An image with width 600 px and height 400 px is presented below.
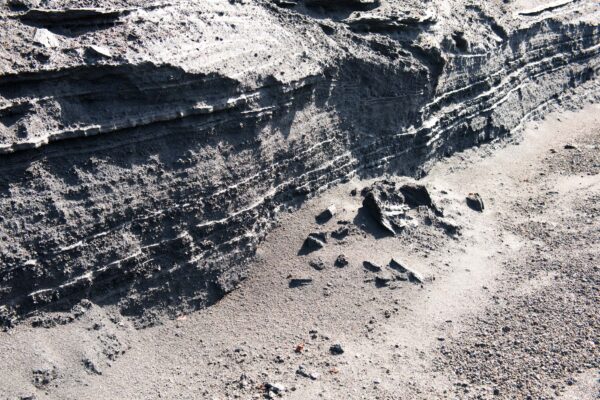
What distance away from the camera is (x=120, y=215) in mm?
9641

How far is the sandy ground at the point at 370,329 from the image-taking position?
368 inches

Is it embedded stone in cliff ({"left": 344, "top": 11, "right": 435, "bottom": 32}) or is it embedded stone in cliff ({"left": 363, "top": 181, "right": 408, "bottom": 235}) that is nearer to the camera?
embedded stone in cliff ({"left": 363, "top": 181, "right": 408, "bottom": 235})

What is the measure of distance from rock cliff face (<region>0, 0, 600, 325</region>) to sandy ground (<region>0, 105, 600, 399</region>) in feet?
1.41

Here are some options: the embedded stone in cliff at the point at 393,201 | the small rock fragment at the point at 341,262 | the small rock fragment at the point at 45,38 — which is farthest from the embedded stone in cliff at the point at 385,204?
the small rock fragment at the point at 45,38

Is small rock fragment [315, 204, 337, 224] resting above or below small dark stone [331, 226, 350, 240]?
above

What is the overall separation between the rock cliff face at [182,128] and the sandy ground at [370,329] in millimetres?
Answer: 430

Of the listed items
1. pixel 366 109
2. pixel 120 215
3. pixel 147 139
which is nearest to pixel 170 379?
pixel 120 215

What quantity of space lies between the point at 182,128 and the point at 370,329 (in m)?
3.80

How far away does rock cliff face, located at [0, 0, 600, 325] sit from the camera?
908cm

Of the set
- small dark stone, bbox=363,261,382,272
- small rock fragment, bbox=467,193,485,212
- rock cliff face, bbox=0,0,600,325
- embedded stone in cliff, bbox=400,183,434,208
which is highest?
rock cliff face, bbox=0,0,600,325

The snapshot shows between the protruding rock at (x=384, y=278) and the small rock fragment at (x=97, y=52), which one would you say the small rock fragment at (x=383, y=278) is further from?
the small rock fragment at (x=97, y=52)

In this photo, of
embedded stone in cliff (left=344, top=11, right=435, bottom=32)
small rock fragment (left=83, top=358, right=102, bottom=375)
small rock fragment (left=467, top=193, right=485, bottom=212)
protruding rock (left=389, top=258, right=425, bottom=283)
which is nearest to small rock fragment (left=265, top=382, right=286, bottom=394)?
small rock fragment (left=83, top=358, right=102, bottom=375)

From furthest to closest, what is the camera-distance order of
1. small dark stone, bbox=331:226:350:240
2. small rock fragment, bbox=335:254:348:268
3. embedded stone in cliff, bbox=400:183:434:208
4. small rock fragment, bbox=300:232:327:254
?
1. embedded stone in cliff, bbox=400:183:434:208
2. small dark stone, bbox=331:226:350:240
3. small rock fragment, bbox=300:232:327:254
4. small rock fragment, bbox=335:254:348:268

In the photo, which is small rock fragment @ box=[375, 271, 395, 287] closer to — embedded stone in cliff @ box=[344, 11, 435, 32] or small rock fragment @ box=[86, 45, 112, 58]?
embedded stone in cliff @ box=[344, 11, 435, 32]
